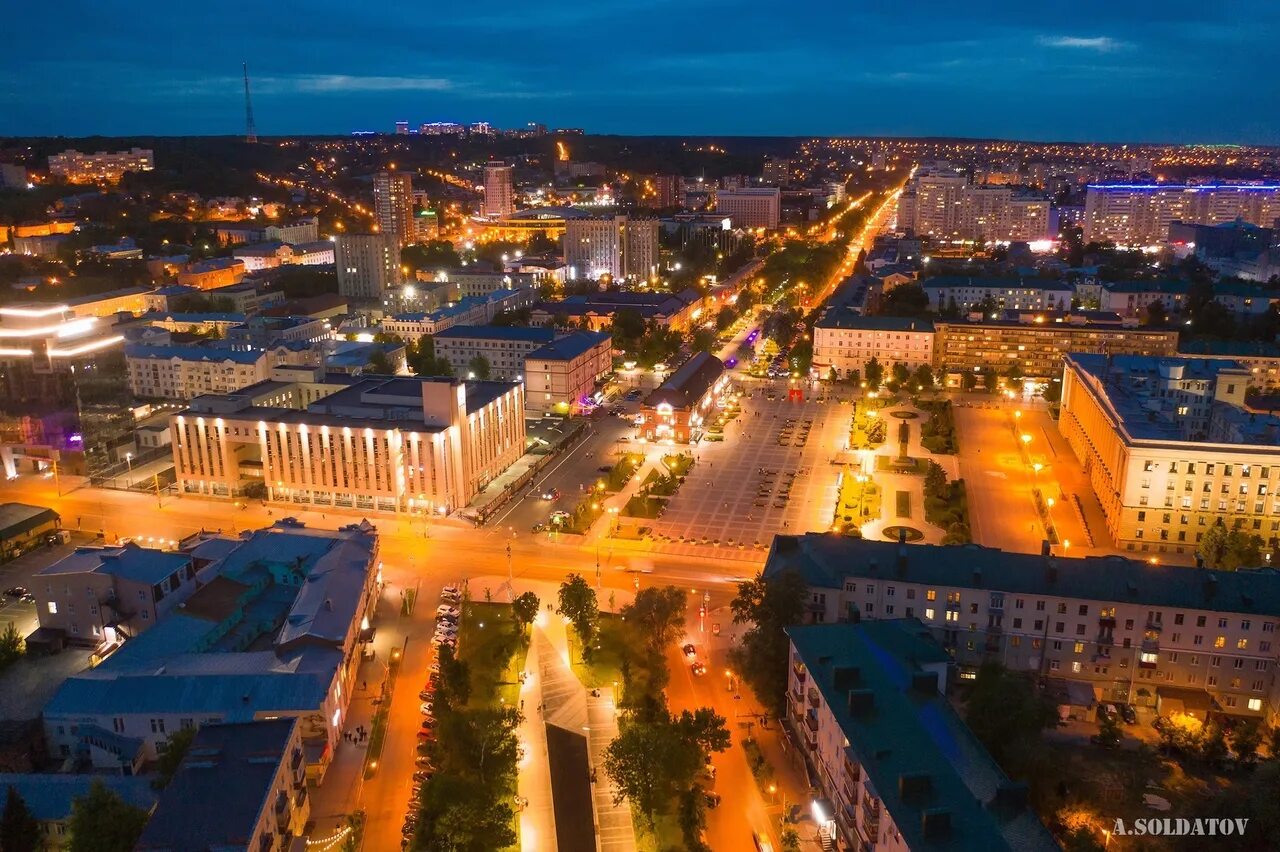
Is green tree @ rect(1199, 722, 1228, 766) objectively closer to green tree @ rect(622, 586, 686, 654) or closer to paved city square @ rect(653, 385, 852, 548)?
green tree @ rect(622, 586, 686, 654)

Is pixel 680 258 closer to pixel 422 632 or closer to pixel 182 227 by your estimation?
pixel 182 227

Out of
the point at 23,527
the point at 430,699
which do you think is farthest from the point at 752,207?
the point at 430,699

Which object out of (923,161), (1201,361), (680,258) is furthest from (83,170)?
(923,161)

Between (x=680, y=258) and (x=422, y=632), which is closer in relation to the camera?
(x=422, y=632)

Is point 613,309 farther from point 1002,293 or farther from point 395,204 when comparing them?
point 395,204

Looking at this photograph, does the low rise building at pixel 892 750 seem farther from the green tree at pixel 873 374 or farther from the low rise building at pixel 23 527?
the green tree at pixel 873 374

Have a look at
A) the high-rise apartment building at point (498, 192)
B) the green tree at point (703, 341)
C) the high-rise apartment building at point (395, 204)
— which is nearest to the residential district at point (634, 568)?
the green tree at point (703, 341)
